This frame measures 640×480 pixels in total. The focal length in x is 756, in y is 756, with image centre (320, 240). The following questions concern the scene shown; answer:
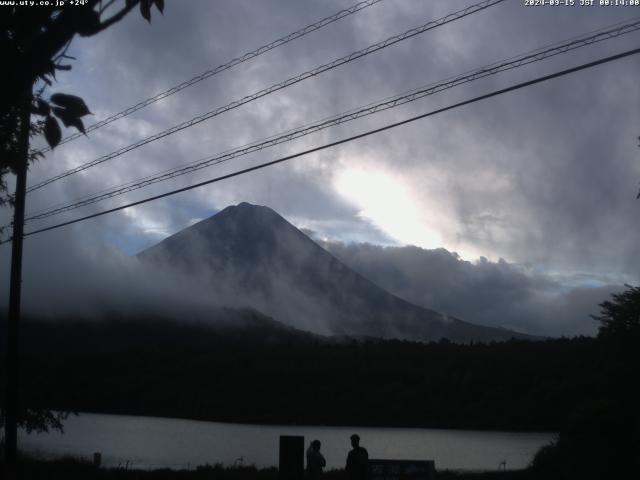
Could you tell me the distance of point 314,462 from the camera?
14047mm

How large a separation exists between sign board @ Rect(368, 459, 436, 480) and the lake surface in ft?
101

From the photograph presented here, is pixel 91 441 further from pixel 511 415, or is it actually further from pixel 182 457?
pixel 511 415

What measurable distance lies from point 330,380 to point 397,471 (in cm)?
10144

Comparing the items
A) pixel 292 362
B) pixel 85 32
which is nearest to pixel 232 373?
pixel 292 362

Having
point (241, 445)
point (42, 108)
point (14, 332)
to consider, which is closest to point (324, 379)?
point (241, 445)

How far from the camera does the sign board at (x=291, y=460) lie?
11258 millimetres

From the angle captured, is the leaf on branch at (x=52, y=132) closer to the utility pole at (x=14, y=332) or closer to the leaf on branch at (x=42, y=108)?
the leaf on branch at (x=42, y=108)

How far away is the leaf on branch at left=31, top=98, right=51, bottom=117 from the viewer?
13.0 ft

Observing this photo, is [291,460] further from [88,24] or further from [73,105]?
[88,24]

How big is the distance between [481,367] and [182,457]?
61354 millimetres

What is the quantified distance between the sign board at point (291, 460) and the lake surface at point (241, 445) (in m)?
29.9

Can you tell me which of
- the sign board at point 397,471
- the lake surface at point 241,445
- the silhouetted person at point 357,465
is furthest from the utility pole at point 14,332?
the lake surface at point 241,445

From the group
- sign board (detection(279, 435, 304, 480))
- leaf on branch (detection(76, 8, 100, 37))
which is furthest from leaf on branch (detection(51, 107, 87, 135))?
sign board (detection(279, 435, 304, 480))

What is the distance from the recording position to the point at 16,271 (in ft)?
50.9
